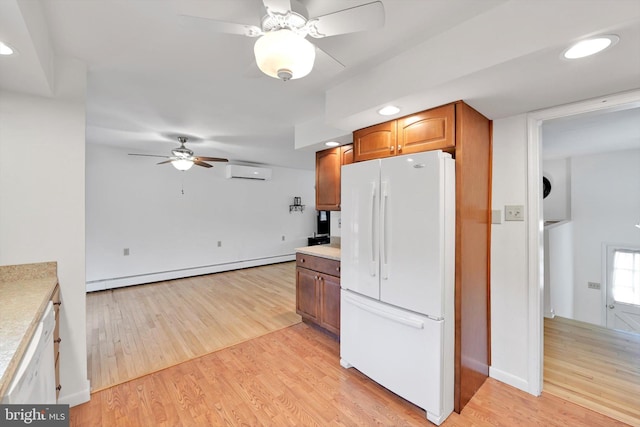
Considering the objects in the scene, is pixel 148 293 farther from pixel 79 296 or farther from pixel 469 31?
pixel 469 31

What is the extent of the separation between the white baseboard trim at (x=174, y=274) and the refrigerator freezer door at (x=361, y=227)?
4.13 m

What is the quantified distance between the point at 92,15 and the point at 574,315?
21.9 feet

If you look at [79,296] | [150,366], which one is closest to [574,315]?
[150,366]

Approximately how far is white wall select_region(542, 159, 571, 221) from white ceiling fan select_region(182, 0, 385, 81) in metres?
4.90

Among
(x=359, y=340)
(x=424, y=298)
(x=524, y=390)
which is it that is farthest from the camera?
(x=359, y=340)

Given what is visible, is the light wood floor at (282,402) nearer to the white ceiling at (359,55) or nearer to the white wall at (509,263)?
the white wall at (509,263)

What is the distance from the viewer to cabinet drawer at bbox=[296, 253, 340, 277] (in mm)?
2688

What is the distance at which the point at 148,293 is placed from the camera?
4332mm

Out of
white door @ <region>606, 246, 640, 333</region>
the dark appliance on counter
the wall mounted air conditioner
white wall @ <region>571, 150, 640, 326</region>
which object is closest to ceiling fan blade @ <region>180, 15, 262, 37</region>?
the wall mounted air conditioner

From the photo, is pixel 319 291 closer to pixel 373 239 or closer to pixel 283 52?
pixel 373 239

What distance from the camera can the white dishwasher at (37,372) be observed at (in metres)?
0.91

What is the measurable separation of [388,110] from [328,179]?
4.68 feet

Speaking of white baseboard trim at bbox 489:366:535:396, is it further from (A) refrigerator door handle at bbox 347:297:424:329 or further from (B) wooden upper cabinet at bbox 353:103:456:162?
(B) wooden upper cabinet at bbox 353:103:456:162

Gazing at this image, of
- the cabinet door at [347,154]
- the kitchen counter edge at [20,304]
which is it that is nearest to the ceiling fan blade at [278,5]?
the kitchen counter edge at [20,304]
